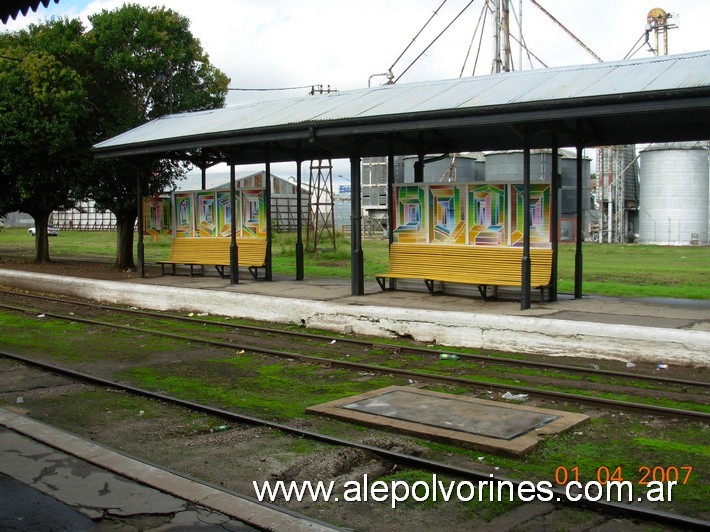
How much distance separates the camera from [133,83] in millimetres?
24047

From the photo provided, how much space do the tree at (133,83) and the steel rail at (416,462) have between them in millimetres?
14757

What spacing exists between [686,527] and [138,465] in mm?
4175

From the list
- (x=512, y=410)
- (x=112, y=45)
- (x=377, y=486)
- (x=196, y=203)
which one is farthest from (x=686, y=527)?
(x=112, y=45)

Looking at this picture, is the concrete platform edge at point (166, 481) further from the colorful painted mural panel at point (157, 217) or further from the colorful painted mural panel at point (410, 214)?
the colorful painted mural panel at point (157, 217)

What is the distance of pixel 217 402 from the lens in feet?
27.6

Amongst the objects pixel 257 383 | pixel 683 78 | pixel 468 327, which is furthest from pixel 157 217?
pixel 683 78

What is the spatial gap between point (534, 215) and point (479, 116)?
2.74 metres

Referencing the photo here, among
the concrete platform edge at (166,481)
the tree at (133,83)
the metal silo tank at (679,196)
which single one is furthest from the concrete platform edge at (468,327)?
the metal silo tank at (679,196)

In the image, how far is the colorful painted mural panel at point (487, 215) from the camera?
14406mm

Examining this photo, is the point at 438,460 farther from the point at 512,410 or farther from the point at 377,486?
the point at 512,410

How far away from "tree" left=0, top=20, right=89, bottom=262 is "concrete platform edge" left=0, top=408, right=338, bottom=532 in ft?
58.2

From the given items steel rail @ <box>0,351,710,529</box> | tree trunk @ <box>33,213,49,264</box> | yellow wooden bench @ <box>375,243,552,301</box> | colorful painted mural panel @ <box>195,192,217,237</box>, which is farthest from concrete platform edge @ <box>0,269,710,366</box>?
tree trunk @ <box>33,213,49,264</box>

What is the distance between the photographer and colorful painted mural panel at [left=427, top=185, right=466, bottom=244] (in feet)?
49.5

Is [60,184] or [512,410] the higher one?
[60,184]
